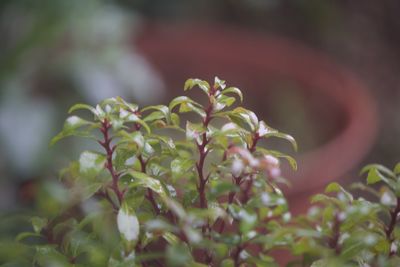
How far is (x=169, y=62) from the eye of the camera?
2.13 meters

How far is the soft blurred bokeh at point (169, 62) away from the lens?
5.29 ft

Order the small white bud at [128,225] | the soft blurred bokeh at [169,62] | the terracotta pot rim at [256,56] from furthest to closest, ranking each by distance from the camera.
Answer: the terracotta pot rim at [256,56], the soft blurred bokeh at [169,62], the small white bud at [128,225]

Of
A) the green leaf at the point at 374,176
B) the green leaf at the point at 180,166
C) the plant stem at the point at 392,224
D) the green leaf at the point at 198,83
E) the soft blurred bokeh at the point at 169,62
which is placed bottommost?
the soft blurred bokeh at the point at 169,62

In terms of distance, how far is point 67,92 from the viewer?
1761 mm

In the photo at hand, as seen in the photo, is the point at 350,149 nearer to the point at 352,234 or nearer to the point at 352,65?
the point at 352,65

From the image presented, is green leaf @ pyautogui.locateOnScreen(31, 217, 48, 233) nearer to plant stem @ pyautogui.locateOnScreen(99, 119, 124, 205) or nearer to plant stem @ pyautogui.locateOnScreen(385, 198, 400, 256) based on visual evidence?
plant stem @ pyautogui.locateOnScreen(99, 119, 124, 205)

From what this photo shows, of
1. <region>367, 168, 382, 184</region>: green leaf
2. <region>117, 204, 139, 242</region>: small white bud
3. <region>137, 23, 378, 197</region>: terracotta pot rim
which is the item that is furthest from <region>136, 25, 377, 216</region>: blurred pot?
<region>117, 204, 139, 242</region>: small white bud

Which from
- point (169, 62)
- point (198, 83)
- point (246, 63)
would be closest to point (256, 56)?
point (246, 63)

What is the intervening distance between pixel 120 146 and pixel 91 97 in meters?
1.20

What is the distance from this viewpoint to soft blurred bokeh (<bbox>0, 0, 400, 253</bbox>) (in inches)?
63.5

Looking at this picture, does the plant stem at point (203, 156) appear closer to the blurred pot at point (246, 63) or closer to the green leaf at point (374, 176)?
the green leaf at point (374, 176)

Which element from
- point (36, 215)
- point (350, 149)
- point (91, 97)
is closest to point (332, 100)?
point (350, 149)

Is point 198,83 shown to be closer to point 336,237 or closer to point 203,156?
point 203,156

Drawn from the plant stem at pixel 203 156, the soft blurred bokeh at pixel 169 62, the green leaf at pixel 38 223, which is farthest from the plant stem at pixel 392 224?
the soft blurred bokeh at pixel 169 62
